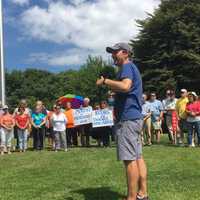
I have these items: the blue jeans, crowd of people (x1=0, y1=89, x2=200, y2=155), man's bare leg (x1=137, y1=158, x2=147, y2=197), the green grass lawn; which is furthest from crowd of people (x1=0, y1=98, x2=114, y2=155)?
man's bare leg (x1=137, y1=158, x2=147, y2=197)

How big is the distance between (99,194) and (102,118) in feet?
36.0

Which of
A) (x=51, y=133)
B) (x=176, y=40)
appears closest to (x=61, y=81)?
(x=176, y=40)

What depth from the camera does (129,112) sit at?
24.4 ft

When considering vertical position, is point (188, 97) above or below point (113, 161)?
above

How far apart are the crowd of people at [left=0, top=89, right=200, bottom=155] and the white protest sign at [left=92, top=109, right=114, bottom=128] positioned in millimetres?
189

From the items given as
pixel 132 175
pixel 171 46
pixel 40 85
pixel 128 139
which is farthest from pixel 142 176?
pixel 40 85

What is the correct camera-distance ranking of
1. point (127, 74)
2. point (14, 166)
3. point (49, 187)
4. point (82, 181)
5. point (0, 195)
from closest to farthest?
point (127, 74), point (0, 195), point (49, 187), point (82, 181), point (14, 166)

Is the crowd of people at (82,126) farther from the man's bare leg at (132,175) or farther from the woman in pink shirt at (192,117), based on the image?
the man's bare leg at (132,175)

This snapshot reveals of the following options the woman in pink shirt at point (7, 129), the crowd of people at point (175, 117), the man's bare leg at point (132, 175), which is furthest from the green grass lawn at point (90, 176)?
the woman in pink shirt at point (7, 129)

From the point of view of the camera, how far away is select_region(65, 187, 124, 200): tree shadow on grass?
826 centimetres

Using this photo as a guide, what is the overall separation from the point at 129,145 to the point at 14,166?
642cm

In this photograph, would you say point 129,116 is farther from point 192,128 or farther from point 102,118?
point 102,118

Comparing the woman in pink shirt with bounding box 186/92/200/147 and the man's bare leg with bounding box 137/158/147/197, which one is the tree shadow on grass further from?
the woman in pink shirt with bounding box 186/92/200/147

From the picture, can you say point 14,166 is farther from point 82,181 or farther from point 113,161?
point 82,181
